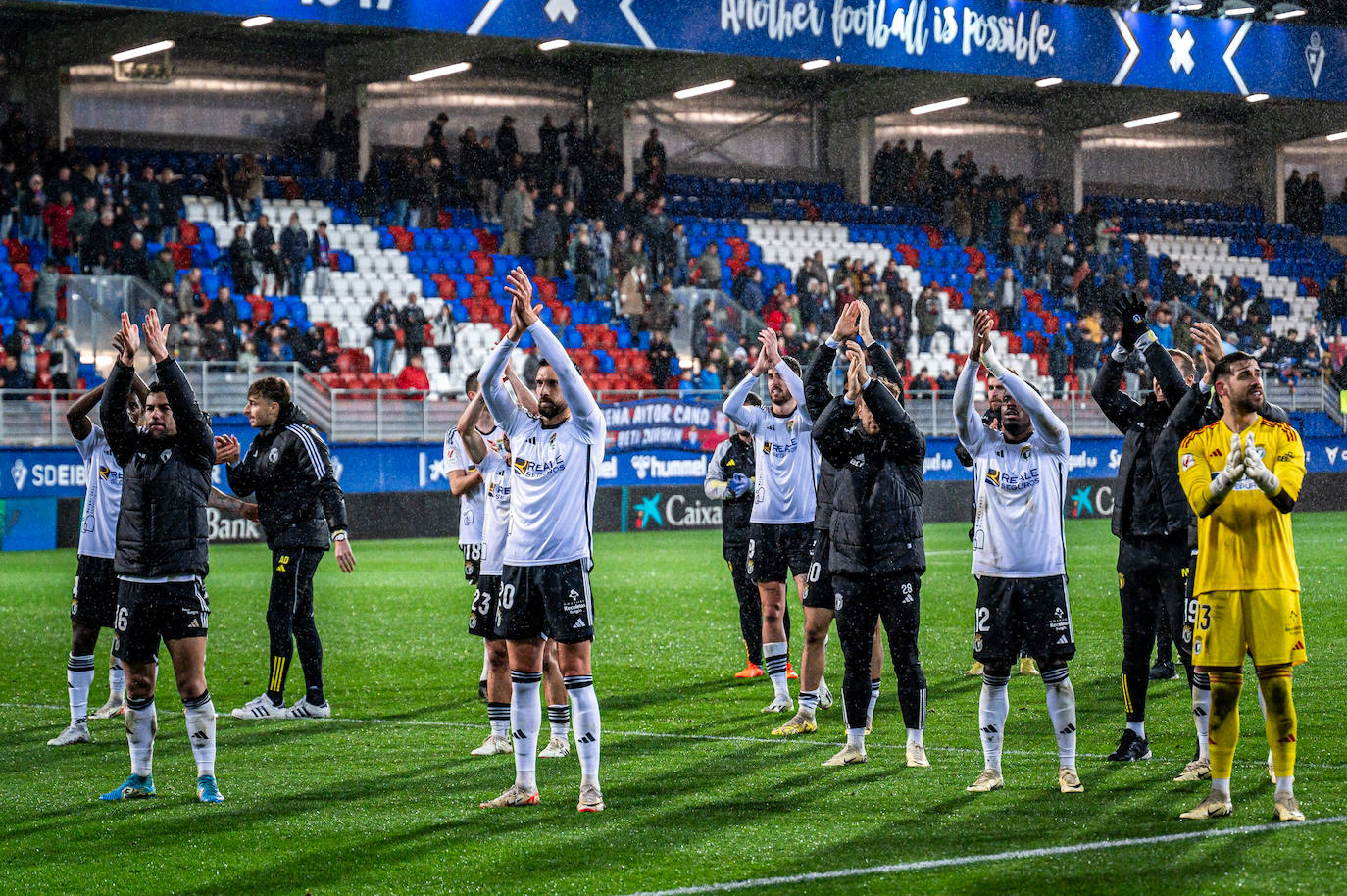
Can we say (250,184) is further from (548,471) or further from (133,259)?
(548,471)

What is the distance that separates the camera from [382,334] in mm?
28922

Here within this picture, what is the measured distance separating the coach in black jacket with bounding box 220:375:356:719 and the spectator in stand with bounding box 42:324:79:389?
1493 centimetres

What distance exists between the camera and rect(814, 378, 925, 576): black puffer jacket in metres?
9.16

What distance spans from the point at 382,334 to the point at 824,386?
65.1ft

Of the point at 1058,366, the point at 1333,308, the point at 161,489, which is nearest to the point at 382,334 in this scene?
the point at 1058,366

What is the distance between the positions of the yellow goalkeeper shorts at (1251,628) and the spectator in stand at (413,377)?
21791 mm

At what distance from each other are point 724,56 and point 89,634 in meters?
28.7

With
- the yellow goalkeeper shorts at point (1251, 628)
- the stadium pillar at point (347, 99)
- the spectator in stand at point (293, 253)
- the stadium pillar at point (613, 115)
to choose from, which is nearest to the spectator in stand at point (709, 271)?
the stadium pillar at point (613, 115)

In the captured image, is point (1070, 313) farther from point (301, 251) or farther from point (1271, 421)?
point (1271, 421)

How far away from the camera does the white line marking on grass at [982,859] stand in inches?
261

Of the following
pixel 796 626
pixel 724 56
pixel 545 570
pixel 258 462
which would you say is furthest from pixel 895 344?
pixel 545 570

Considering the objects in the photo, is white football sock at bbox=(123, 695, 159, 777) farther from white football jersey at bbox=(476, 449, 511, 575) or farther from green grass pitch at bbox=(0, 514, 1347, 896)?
white football jersey at bbox=(476, 449, 511, 575)

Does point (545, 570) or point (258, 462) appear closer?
point (545, 570)

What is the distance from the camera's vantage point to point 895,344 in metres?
34.2
